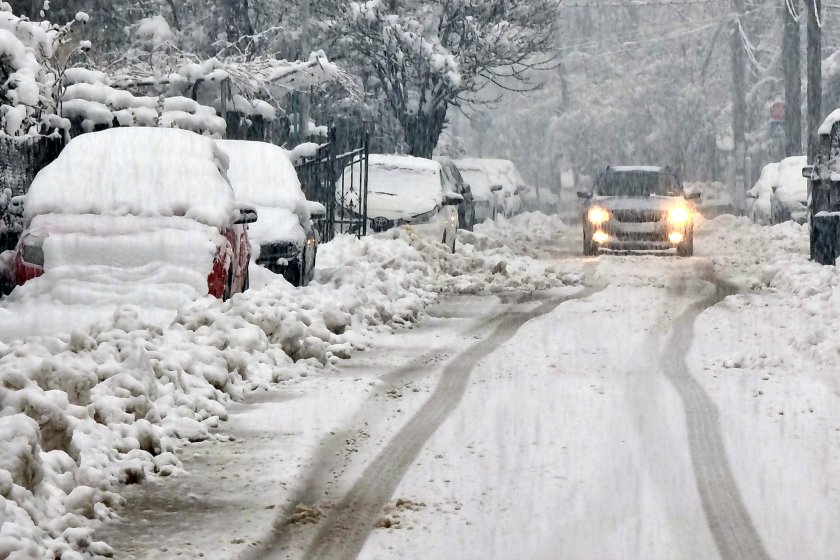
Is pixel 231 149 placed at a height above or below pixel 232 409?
above

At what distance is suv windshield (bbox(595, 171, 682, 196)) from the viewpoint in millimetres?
22516

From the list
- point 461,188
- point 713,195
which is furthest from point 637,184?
point 713,195

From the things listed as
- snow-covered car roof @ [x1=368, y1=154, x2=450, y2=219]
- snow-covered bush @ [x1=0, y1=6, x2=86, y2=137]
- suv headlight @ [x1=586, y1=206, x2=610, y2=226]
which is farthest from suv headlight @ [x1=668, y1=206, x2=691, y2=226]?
snow-covered bush @ [x1=0, y1=6, x2=86, y2=137]

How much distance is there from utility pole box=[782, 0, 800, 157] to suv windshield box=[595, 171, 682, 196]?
49.9 ft

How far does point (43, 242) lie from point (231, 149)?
4537 millimetres

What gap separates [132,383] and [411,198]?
13.4m

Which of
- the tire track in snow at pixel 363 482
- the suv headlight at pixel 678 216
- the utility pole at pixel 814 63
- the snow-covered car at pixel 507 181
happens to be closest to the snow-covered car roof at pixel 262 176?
the tire track in snow at pixel 363 482

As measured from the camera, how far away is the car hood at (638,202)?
21.4m

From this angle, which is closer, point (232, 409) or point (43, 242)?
point (232, 409)

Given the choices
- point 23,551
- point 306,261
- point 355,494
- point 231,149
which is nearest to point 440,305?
point 306,261

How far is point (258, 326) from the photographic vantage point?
9719mm

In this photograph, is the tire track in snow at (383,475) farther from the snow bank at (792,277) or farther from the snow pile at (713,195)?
the snow pile at (713,195)

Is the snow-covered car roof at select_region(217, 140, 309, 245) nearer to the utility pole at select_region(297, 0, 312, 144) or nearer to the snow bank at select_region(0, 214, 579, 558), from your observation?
the snow bank at select_region(0, 214, 579, 558)

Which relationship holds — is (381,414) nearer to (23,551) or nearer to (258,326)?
(258,326)
